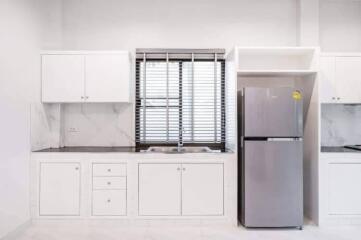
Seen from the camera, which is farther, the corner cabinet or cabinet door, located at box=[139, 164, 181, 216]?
the corner cabinet

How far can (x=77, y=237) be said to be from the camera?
10.6 ft

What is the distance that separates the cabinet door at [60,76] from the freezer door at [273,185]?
7.31 ft

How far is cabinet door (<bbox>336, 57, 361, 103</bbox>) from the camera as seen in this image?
3869 millimetres

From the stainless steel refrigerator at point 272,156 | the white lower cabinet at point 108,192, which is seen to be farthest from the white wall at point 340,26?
the white lower cabinet at point 108,192

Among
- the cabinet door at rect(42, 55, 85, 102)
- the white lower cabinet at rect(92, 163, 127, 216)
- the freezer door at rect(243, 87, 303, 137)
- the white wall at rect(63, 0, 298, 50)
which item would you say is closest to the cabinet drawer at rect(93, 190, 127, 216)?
the white lower cabinet at rect(92, 163, 127, 216)

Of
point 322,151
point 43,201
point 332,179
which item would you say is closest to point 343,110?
point 322,151

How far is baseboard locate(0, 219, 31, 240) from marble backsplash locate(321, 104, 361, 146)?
3.91m

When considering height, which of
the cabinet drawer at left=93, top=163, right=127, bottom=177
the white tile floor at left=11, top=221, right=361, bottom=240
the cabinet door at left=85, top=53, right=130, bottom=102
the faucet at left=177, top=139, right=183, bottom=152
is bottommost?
the white tile floor at left=11, top=221, right=361, bottom=240

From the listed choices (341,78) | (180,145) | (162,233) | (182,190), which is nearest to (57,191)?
(162,233)

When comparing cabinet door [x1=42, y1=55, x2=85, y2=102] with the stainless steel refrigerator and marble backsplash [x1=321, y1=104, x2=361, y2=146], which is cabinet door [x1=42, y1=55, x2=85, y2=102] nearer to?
the stainless steel refrigerator

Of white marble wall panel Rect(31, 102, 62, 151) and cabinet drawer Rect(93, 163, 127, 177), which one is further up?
white marble wall panel Rect(31, 102, 62, 151)

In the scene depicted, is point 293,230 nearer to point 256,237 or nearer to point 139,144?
point 256,237

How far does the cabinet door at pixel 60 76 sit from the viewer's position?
3805mm

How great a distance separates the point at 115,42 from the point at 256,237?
9.98 feet
